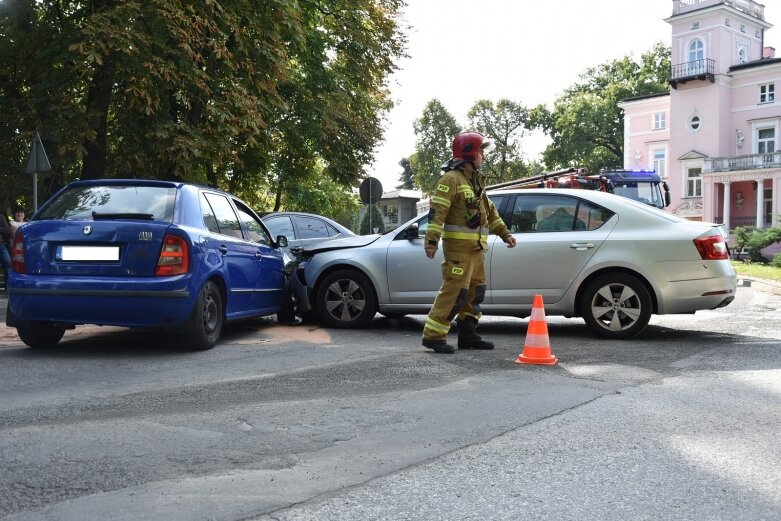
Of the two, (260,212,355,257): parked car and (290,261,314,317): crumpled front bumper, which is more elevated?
(260,212,355,257): parked car

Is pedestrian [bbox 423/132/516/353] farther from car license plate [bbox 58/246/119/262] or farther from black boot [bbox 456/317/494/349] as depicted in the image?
car license plate [bbox 58/246/119/262]

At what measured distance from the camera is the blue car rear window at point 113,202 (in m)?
7.56

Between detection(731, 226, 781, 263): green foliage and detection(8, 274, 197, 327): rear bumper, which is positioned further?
detection(731, 226, 781, 263): green foliage

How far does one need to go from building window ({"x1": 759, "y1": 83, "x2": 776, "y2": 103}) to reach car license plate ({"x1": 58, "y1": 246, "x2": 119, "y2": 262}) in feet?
170

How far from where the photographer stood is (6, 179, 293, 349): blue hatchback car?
23.9 ft

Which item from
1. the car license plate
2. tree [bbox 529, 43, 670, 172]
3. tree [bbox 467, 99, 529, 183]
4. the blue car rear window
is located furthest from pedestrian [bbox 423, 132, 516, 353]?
tree [bbox 467, 99, 529, 183]

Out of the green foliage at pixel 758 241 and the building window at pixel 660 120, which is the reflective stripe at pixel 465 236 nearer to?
the green foliage at pixel 758 241

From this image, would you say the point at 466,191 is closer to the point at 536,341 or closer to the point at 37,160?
the point at 536,341

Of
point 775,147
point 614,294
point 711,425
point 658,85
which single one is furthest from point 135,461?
point 658,85

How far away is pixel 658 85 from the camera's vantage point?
67688mm

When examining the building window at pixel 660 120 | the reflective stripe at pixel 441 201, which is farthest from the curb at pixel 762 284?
the building window at pixel 660 120

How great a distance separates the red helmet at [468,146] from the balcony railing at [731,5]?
4959cm

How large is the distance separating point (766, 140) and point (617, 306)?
1913 inches

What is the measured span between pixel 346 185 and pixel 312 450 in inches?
869
